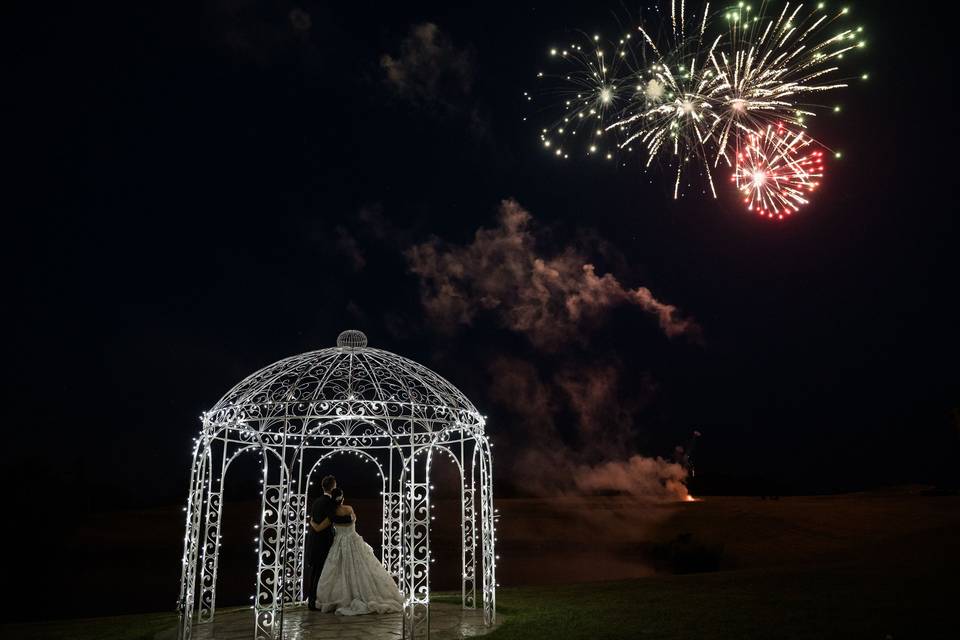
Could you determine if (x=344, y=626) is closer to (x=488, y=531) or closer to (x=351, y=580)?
(x=351, y=580)

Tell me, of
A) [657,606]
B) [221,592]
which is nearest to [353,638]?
[657,606]

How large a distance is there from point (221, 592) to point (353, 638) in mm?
11926

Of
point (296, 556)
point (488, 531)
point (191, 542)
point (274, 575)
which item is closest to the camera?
point (191, 542)

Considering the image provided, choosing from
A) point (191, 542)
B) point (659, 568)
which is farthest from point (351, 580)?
point (659, 568)

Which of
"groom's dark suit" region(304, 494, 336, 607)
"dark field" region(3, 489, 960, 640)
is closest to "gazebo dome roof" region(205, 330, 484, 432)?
"groom's dark suit" region(304, 494, 336, 607)

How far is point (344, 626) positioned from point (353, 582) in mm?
1013

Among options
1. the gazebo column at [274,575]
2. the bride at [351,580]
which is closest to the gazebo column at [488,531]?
the bride at [351,580]

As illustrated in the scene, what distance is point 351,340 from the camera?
936 cm

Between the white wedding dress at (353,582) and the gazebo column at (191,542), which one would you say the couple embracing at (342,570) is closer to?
the white wedding dress at (353,582)

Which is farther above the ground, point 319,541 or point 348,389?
point 348,389

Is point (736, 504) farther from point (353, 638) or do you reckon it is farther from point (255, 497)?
point (353, 638)

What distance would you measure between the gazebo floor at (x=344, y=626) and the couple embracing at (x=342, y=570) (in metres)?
0.19

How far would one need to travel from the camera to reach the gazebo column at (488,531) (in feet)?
27.8

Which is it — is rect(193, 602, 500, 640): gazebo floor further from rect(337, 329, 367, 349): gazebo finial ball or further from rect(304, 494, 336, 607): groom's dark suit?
rect(337, 329, 367, 349): gazebo finial ball
